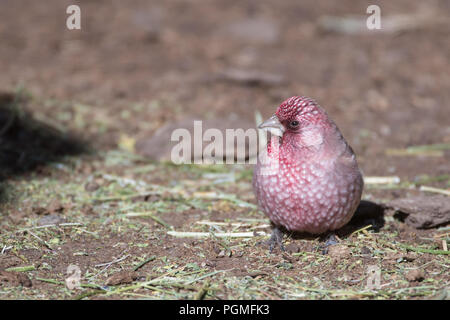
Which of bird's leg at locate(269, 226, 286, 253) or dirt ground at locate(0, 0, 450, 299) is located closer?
dirt ground at locate(0, 0, 450, 299)

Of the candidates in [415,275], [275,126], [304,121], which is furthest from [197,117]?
[415,275]

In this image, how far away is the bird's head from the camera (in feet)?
12.6

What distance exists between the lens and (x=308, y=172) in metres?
3.79

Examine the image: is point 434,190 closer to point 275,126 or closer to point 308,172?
point 308,172

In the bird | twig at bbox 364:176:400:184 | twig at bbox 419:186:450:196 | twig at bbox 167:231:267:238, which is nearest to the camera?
the bird

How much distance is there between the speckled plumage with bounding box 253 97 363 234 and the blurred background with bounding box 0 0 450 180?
1.75 metres

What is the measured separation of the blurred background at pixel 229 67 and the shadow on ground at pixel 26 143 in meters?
0.08

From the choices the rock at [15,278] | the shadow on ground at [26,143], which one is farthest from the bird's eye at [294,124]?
the shadow on ground at [26,143]

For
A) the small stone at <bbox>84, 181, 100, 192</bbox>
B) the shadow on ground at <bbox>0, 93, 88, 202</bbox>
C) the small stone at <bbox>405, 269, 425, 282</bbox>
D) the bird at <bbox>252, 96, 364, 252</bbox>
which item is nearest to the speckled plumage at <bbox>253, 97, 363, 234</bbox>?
the bird at <bbox>252, 96, 364, 252</bbox>

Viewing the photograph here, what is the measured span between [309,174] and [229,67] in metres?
4.33

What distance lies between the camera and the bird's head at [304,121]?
383cm

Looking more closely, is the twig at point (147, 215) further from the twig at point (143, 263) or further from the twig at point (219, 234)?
the twig at point (143, 263)

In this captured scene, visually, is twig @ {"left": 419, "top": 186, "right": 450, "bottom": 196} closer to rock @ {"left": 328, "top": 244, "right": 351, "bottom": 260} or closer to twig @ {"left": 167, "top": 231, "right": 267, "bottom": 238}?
rock @ {"left": 328, "top": 244, "right": 351, "bottom": 260}
